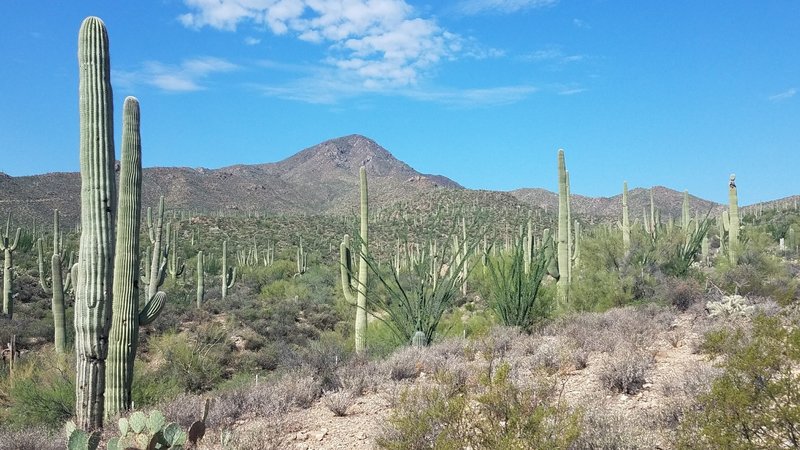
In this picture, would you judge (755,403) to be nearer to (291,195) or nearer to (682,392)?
(682,392)

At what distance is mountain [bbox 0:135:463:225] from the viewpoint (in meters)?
63.4

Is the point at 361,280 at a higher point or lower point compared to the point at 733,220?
lower

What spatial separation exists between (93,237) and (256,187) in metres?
100

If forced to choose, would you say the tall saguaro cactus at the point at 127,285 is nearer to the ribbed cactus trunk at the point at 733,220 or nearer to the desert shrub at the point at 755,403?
the desert shrub at the point at 755,403

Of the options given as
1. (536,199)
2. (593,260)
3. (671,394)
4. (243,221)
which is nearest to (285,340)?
(593,260)

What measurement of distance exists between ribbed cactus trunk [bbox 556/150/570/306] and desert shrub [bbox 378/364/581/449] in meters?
9.61

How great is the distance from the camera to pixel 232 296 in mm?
27797

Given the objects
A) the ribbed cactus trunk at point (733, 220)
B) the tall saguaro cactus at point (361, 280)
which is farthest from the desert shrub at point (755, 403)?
the ribbed cactus trunk at point (733, 220)

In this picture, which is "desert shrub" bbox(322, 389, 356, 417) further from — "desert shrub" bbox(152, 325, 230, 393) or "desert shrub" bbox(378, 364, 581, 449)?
"desert shrub" bbox(152, 325, 230, 393)

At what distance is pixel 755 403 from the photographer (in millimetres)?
4086

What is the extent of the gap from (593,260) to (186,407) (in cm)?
1292

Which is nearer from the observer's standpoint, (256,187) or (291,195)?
(256,187)

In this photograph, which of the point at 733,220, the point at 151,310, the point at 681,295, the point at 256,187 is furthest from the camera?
the point at 256,187

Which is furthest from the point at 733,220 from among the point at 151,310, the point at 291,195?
the point at 291,195
